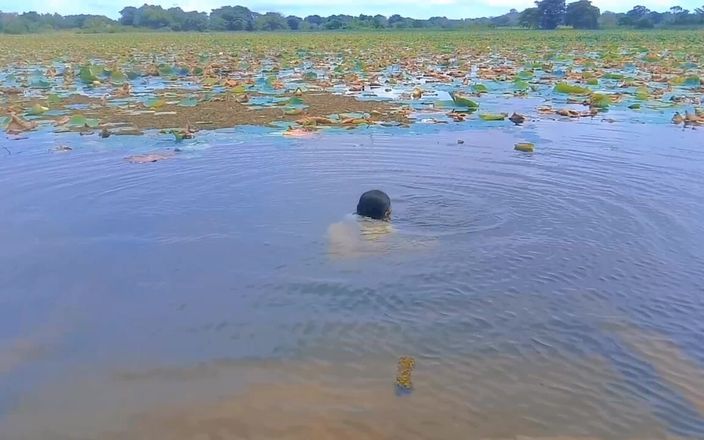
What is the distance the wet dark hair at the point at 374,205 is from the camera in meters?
5.46

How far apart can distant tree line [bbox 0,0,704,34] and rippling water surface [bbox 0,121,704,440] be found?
5043 centimetres

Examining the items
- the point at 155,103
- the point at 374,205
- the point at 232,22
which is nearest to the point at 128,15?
the point at 232,22

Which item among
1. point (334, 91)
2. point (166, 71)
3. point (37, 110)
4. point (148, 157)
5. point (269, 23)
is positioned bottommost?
point (148, 157)

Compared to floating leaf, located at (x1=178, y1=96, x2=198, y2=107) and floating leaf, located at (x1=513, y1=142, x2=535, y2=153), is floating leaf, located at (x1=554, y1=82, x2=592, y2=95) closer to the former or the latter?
floating leaf, located at (x1=513, y1=142, x2=535, y2=153)

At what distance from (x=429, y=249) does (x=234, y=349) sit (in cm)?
200

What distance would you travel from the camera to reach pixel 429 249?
16.7 feet

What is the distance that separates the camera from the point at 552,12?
177 ft

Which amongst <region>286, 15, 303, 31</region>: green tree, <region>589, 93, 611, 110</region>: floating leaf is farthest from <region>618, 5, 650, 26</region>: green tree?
<region>589, 93, 611, 110</region>: floating leaf

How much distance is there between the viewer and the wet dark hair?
5457 millimetres

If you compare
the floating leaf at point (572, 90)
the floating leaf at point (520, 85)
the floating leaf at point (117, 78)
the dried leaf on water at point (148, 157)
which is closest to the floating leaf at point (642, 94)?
the floating leaf at point (572, 90)

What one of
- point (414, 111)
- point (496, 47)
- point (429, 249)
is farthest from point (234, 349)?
point (496, 47)

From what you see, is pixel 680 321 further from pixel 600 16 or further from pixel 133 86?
pixel 600 16

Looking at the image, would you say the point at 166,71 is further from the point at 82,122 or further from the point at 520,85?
the point at 520,85

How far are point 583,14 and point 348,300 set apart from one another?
5392cm
